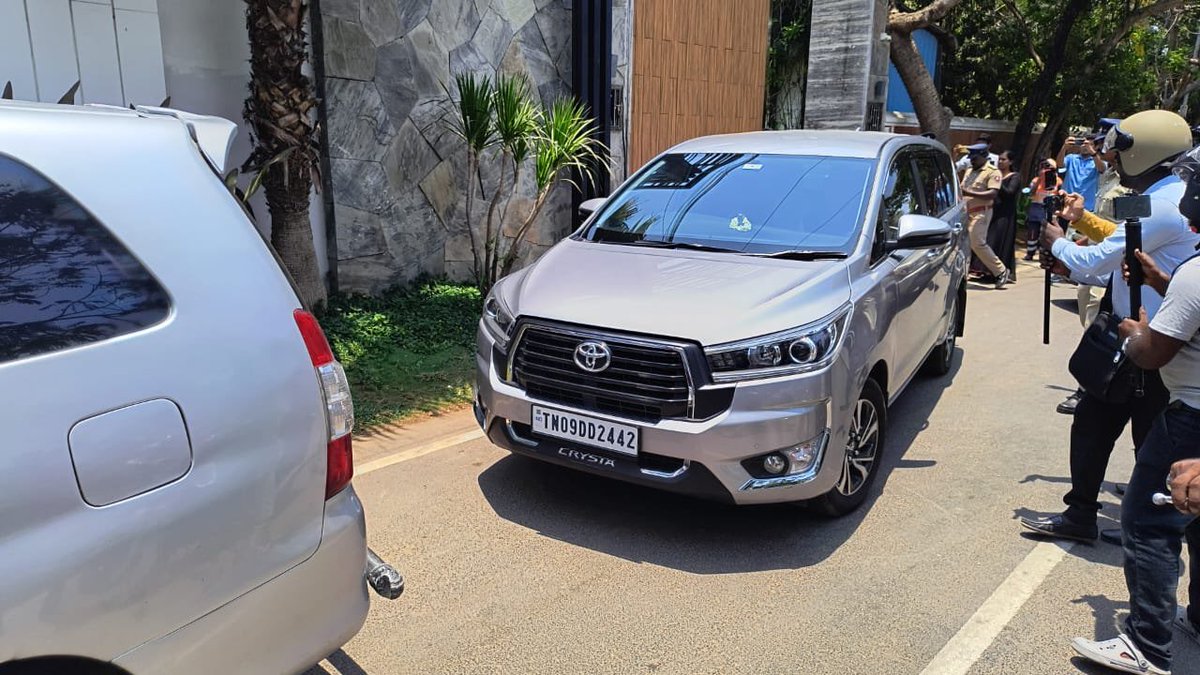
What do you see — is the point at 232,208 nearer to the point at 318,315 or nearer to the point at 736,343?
the point at 736,343

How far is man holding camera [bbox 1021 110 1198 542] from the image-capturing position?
10.6 ft

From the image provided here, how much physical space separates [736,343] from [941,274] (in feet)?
9.03

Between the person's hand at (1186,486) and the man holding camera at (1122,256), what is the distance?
939mm

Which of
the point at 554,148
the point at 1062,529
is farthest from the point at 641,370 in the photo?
the point at 554,148

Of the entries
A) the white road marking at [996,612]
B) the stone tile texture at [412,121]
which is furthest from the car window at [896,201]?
the stone tile texture at [412,121]

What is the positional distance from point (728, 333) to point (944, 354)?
12.0ft

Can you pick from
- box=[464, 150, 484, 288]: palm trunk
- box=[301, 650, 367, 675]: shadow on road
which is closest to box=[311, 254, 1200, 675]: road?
box=[301, 650, 367, 675]: shadow on road

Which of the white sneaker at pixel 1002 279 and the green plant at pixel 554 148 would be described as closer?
the green plant at pixel 554 148

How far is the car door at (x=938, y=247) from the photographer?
529 cm

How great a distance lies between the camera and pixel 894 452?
4965 mm

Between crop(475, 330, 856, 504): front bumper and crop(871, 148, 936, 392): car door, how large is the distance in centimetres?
88

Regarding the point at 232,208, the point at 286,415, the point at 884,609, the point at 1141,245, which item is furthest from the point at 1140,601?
the point at 232,208

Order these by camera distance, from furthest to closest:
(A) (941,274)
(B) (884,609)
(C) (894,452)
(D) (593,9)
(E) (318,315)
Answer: (D) (593,9) < (E) (318,315) < (A) (941,274) < (C) (894,452) < (B) (884,609)

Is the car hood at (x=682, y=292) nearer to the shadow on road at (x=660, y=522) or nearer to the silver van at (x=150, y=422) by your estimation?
the shadow on road at (x=660, y=522)
